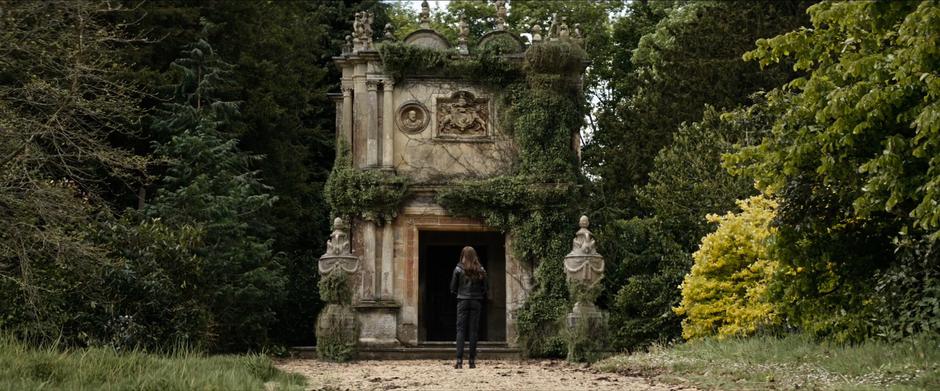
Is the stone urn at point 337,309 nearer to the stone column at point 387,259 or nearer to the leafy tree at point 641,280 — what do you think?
the stone column at point 387,259

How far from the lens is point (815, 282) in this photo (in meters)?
12.1

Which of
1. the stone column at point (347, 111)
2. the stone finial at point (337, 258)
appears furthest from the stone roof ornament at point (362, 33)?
the stone finial at point (337, 258)

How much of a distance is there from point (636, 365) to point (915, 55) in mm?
5592

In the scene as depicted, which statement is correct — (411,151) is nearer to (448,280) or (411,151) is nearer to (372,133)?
(372,133)

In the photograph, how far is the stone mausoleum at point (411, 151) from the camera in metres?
20.4

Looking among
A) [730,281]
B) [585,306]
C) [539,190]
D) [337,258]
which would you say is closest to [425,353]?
[337,258]

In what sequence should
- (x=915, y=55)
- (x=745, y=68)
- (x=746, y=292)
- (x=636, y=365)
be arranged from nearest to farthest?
(x=915, y=55)
(x=636, y=365)
(x=746, y=292)
(x=745, y=68)

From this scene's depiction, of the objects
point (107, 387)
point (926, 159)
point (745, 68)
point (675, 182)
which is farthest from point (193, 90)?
point (926, 159)

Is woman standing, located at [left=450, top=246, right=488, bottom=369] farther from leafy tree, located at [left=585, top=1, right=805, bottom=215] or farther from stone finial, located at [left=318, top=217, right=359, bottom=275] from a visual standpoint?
leafy tree, located at [left=585, top=1, right=805, bottom=215]

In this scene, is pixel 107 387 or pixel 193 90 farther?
pixel 193 90

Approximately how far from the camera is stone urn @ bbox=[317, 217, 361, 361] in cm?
1706

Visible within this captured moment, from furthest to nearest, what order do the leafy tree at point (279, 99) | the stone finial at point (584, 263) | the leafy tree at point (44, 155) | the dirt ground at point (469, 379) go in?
1. the leafy tree at point (279, 99)
2. the stone finial at point (584, 263)
3. the leafy tree at point (44, 155)
4. the dirt ground at point (469, 379)

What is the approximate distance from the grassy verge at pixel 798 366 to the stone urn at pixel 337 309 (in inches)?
195

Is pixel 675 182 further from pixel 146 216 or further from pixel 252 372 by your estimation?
pixel 252 372
